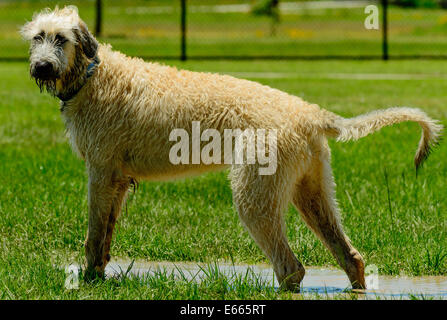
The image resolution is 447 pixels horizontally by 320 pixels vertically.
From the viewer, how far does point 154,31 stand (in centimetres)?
3512

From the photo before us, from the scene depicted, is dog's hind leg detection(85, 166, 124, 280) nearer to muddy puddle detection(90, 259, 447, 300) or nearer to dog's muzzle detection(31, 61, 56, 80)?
muddy puddle detection(90, 259, 447, 300)

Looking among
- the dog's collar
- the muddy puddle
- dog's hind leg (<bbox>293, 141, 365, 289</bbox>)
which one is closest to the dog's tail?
dog's hind leg (<bbox>293, 141, 365, 289</bbox>)

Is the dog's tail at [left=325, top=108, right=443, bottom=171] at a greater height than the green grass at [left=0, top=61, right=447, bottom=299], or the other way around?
the dog's tail at [left=325, top=108, right=443, bottom=171]

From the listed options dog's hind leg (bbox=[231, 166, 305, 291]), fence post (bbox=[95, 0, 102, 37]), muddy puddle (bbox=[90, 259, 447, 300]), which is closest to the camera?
dog's hind leg (bbox=[231, 166, 305, 291])

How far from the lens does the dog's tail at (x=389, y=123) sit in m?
5.56

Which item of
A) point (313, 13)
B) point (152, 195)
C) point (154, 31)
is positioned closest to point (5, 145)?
point (152, 195)

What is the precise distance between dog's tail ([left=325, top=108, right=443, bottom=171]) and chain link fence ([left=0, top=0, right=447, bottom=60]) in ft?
65.4

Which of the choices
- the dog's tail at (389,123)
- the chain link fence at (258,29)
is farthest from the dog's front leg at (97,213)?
the chain link fence at (258,29)

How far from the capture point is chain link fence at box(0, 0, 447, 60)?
29.4 m

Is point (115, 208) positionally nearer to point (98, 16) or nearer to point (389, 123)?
point (389, 123)

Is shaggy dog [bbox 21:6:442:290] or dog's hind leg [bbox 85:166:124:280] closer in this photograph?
shaggy dog [bbox 21:6:442:290]

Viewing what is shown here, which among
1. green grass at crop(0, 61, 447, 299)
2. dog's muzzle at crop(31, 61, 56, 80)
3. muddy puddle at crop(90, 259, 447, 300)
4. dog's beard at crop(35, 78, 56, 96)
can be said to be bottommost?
muddy puddle at crop(90, 259, 447, 300)

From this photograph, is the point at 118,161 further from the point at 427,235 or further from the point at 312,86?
the point at 312,86

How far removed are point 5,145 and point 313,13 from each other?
31.2 m
